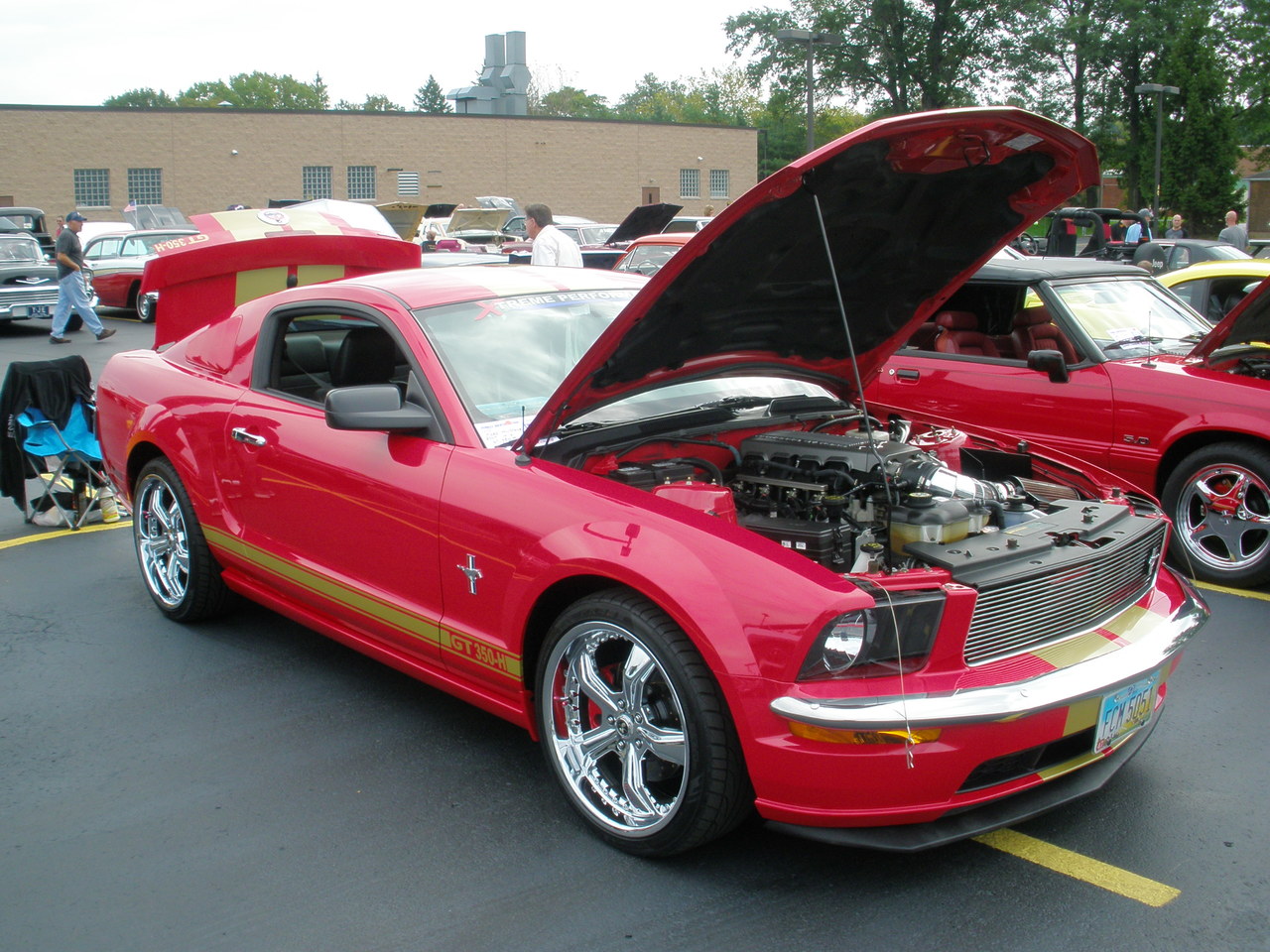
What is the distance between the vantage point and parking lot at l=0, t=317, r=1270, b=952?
2.81 meters

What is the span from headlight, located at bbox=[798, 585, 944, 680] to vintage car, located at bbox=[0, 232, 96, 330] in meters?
18.0

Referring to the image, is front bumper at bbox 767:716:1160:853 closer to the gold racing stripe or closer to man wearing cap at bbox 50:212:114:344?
the gold racing stripe

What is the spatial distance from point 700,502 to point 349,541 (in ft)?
4.39

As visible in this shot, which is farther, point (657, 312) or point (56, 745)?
point (56, 745)

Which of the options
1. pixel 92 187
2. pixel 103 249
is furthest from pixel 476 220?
pixel 92 187

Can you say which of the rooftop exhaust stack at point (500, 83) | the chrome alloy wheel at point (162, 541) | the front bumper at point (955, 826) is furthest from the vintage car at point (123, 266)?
the rooftop exhaust stack at point (500, 83)

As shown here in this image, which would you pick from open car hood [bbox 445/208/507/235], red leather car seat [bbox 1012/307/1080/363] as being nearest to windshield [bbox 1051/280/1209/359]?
red leather car seat [bbox 1012/307/1080/363]

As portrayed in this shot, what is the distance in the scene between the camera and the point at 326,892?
3.00 meters

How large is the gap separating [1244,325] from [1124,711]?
3.56 metres

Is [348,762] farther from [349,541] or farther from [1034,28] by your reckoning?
[1034,28]

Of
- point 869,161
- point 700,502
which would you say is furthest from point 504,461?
point 869,161

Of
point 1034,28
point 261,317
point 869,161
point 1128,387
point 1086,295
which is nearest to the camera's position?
point 869,161

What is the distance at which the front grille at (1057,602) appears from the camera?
2.89 metres

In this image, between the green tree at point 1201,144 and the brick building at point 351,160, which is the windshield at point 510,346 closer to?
the green tree at point 1201,144
